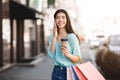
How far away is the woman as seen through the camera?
4.40 meters

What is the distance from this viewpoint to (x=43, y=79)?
44.1 feet

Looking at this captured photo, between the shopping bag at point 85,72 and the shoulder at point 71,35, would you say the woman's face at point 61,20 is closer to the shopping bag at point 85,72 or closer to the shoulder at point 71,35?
the shoulder at point 71,35

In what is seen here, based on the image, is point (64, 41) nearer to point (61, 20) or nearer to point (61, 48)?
point (61, 48)

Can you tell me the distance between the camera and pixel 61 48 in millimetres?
4312

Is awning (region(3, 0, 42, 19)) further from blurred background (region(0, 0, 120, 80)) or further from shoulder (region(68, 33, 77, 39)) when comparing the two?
shoulder (region(68, 33, 77, 39))

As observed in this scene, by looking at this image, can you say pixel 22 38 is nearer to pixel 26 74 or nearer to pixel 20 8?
pixel 20 8

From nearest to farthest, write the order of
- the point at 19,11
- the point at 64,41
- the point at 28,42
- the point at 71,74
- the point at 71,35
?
the point at 64,41
the point at 71,74
the point at 71,35
the point at 19,11
the point at 28,42

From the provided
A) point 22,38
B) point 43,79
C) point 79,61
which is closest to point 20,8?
point 22,38

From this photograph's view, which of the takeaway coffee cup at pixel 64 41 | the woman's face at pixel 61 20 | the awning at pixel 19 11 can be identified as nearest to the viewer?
the takeaway coffee cup at pixel 64 41

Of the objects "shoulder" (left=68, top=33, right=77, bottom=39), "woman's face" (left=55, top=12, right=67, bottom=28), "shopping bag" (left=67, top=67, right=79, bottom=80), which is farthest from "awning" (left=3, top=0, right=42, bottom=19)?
"shopping bag" (left=67, top=67, right=79, bottom=80)

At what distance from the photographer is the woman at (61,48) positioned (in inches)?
173

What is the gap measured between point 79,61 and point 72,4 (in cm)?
5470

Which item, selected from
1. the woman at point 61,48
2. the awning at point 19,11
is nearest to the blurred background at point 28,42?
the awning at point 19,11

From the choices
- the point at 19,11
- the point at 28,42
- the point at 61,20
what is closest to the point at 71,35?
the point at 61,20
